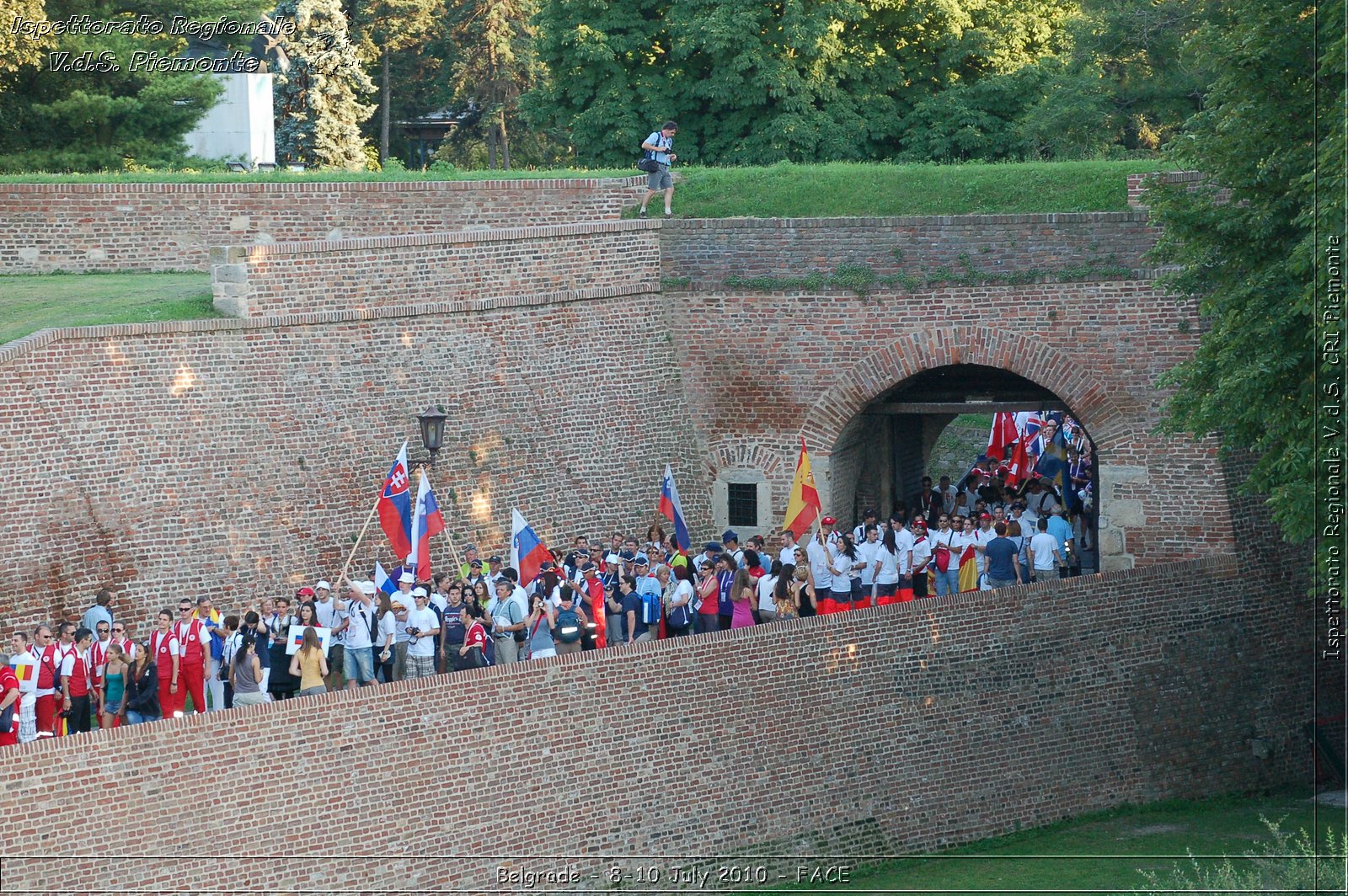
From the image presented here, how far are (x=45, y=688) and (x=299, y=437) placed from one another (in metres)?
5.05

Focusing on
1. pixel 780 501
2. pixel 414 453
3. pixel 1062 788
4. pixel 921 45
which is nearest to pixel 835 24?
pixel 921 45

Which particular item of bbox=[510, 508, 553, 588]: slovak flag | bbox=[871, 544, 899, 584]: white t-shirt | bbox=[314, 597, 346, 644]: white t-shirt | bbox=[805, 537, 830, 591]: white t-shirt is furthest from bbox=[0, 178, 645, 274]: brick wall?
bbox=[314, 597, 346, 644]: white t-shirt

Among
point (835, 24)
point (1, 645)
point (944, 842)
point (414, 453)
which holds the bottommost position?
point (944, 842)

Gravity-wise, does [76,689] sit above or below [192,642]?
below

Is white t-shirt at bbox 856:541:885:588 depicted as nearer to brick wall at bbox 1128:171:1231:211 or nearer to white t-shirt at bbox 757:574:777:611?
white t-shirt at bbox 757:574:777:611

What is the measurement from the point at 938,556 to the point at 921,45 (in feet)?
52.9

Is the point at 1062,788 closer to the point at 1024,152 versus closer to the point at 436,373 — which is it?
the point at 436,373

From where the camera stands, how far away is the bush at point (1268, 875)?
1383cm

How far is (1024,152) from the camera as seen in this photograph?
31562 millimetres

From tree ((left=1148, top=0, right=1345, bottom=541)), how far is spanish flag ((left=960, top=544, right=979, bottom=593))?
3064 millimetres

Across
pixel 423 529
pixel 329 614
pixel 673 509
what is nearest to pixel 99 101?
pixel 673 509

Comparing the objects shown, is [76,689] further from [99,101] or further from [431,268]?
[99,101]

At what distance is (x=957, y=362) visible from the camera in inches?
857

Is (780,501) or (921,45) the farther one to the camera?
(921,45)
